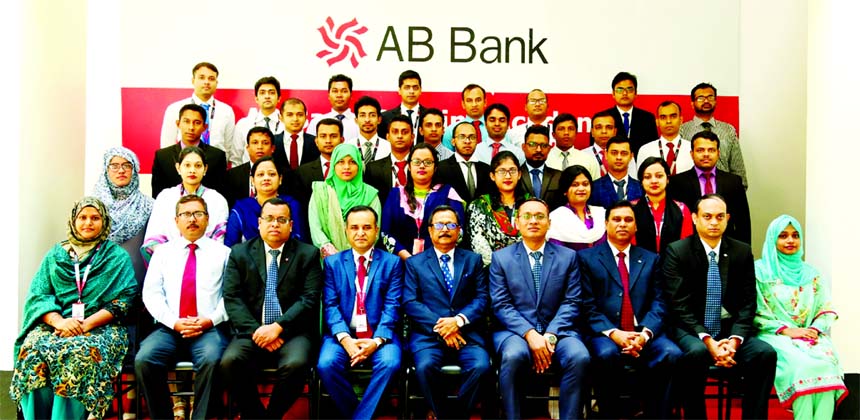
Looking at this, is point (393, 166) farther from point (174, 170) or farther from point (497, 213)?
point (174, 170)

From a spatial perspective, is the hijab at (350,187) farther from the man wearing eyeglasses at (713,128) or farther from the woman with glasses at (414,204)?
the man wearing eyeglasses at (713,128)

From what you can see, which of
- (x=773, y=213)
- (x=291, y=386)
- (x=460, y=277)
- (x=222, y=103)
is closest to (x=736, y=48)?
(x=773, y=213)

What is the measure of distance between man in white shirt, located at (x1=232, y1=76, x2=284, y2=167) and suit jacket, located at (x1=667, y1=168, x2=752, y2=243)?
3233 millimetres

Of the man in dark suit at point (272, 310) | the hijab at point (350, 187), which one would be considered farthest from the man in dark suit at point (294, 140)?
the man in dark suit at point (272, 310)

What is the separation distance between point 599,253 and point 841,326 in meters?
1.70

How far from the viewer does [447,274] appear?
5.53 meters

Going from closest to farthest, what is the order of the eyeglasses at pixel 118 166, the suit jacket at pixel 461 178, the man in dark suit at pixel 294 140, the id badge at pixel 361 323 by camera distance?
the id badge at pixel 361 323
the eyeglasses at pixel 118 166
the suit jacket at pixel 461 178
the man in dark suit at pixel 294 140

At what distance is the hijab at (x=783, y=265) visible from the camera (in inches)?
223

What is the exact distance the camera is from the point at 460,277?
550cm

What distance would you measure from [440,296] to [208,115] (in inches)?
118

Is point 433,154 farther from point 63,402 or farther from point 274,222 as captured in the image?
point 63,402

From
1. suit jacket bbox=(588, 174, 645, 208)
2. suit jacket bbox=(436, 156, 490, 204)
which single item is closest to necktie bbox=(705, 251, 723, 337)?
suit jacket bbox=(588, 174, 645, 208)

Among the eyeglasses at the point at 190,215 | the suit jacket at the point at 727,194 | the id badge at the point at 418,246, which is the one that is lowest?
the id badge at the point at 418,246

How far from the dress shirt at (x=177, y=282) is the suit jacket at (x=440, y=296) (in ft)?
3.90
